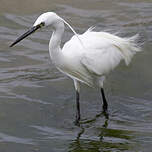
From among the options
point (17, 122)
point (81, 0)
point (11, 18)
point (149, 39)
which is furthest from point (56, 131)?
point (81, 0)

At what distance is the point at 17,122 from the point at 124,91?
199cm

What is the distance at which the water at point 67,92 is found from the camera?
20.2 feet

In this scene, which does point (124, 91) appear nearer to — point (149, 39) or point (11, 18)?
point (149, 39)

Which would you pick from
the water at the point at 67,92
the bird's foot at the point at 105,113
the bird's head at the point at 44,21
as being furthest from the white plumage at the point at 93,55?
the bird's head at the point at 44,21

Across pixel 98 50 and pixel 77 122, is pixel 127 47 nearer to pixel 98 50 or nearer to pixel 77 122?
pixel 98 50

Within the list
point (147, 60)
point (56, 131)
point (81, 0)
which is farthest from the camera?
point (81, 0)

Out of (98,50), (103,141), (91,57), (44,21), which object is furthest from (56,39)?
(103,141)

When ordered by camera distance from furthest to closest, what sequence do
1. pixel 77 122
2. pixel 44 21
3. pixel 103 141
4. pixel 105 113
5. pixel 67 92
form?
pixel 67 92, pixel 105 113, pixel 77 122, pixel 103 141, pixel 44 21

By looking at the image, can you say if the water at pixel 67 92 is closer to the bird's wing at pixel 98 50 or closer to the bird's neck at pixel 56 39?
the bird's wing at pixel 98 50

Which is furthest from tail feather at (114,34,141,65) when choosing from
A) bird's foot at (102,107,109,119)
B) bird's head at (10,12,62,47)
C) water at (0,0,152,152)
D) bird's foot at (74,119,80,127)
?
bird's head at (10,12,62,47)

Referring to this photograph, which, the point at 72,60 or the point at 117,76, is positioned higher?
the point at 72,60

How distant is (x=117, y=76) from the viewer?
817 centimetres

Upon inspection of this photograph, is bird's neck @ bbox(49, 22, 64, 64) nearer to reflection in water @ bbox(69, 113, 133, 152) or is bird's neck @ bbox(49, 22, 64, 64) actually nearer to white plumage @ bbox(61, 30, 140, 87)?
white plumage @ bbox(61, 30, 140, 87)

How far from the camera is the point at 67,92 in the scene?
7.59m
